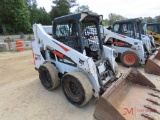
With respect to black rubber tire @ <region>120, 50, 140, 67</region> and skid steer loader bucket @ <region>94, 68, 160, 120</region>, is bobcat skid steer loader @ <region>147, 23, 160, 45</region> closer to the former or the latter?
black rubber tire @ <region>120, 50, 140, 67</region>

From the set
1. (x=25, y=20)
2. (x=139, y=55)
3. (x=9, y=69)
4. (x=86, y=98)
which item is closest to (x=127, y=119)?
(x=86, y=98)

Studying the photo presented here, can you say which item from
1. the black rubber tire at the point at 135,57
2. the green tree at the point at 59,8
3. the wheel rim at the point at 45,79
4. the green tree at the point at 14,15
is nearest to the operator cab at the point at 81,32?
the wheel rim at the point at 45,79

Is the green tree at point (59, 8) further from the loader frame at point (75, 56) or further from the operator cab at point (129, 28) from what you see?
the loader frame at point (75, 56)

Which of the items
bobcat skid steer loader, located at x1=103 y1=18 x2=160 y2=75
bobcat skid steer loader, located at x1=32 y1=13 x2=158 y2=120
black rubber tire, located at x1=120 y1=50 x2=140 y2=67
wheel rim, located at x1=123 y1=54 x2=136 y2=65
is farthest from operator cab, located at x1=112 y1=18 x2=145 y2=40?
bobcat skid steer loader, located at x1=32 y1=13 x2=158 y2=120

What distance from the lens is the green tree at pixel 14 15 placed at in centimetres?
3369

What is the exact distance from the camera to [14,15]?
33750mm

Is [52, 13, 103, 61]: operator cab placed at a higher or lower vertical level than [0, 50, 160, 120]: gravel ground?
higher

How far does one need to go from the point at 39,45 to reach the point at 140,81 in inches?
115

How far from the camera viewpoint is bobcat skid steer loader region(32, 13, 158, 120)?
3.71m

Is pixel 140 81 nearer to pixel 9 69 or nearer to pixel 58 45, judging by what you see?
pixel 58 45

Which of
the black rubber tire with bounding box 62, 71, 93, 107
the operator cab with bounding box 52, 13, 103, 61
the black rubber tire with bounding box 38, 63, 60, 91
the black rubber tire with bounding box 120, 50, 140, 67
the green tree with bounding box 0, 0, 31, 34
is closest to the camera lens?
the black rubber tire with bounding box 62, 71, 93, 107

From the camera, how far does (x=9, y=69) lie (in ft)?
24.6

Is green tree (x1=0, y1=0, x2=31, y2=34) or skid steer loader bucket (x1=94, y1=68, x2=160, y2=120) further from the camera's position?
green tree (x1=0, y1=0, x2=31, y2=34)

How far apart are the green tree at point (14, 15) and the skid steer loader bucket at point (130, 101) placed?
33961mm
